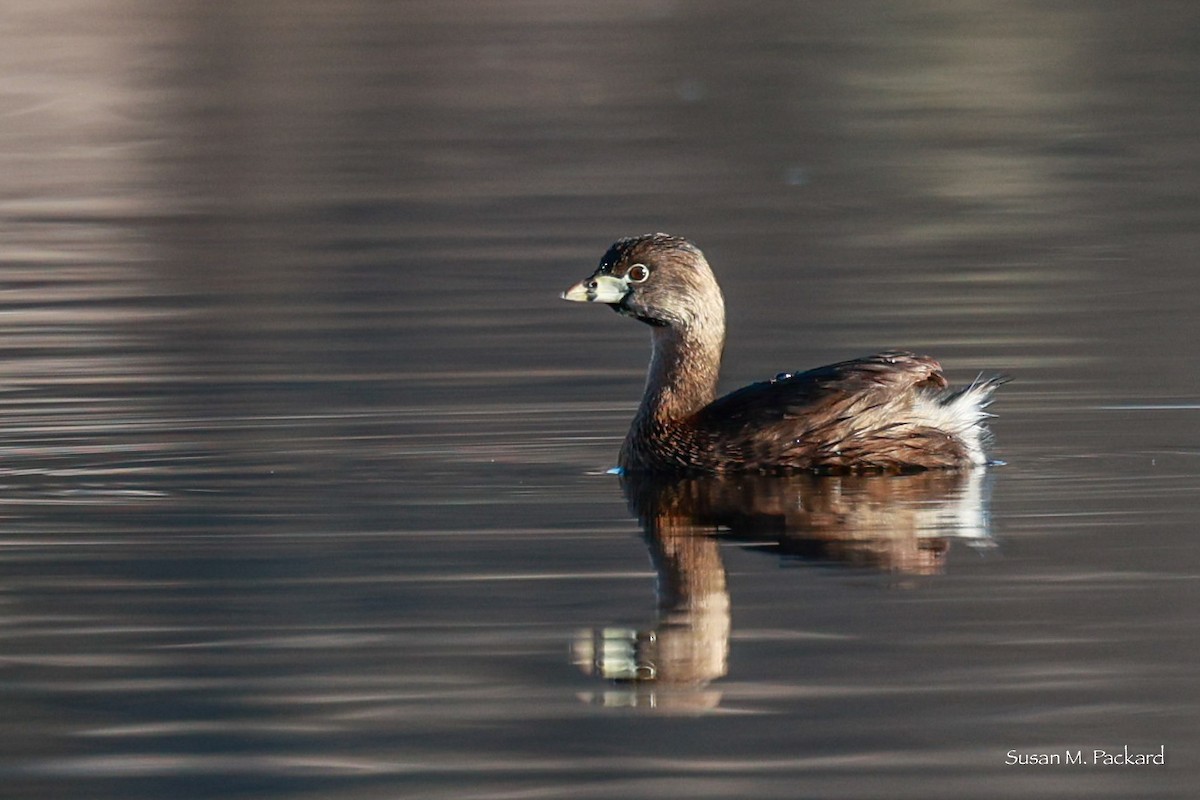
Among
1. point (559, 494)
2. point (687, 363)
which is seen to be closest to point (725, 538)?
point (559, 494)

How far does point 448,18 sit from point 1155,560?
37.9 m

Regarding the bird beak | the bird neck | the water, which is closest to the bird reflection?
the water

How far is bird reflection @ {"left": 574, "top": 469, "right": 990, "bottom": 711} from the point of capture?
20.5 feet

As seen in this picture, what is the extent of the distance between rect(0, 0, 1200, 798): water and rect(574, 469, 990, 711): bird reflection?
3 cm

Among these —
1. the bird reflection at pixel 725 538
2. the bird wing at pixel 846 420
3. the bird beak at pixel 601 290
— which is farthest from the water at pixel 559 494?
the bird beak at pixel 601 290

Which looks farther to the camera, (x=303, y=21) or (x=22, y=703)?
(x=303, y=21)

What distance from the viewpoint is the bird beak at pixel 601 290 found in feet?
31.9

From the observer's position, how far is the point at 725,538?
26.2 feet

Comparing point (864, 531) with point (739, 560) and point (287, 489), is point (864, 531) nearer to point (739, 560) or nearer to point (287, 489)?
point (739, 560)

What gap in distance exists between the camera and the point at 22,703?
609 centimetres

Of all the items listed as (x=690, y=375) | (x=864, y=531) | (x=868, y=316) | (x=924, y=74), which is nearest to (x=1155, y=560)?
(x=864, y=531)

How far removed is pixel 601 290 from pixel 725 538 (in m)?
Result: 2.01

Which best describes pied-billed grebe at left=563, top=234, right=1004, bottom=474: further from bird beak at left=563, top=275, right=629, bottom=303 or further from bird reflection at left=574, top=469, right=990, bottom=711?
bird beak at left=563, top=275, right=629, bottom=303

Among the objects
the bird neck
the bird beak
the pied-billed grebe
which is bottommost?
the pied-billed grebe
